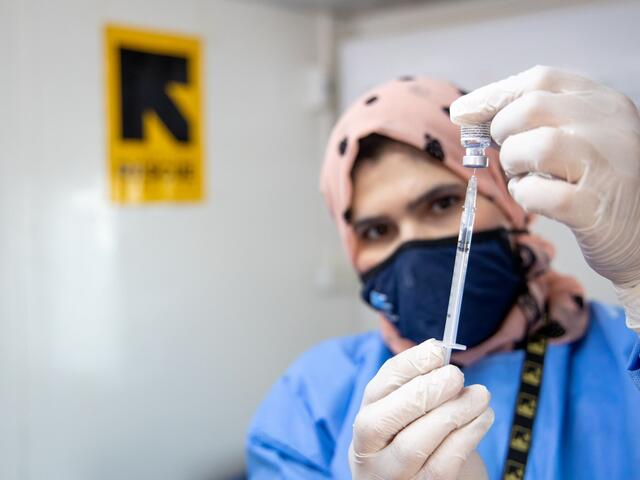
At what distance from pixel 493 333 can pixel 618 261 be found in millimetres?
355

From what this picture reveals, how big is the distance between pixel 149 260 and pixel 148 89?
0.42 metres

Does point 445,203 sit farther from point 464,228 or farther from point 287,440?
point 287,440

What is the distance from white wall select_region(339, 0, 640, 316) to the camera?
158 centimetres

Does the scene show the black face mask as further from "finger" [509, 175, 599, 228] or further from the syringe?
"finger" [509, 175, 599, 228]

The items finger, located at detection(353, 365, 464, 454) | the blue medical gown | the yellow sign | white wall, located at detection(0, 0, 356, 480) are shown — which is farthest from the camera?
the yellow sign

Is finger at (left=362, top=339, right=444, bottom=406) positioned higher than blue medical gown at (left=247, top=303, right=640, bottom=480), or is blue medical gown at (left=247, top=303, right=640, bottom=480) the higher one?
finger at (left=362, top=339, right=444, bottom=406)

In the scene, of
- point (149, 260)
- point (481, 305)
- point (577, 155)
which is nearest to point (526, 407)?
point (481, 305)

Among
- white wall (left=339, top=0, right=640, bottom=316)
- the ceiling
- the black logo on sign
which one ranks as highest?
the ceiling

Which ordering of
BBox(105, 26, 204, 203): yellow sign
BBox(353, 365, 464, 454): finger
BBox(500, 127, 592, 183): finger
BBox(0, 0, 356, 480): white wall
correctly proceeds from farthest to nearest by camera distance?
BBox(105, 26, 204, 203): yellow sign
BBox(0, 0, 356, 480): white wall
BBox(353, 365, 464, 454): finger
BBox(500, 127, 592, 183): finger

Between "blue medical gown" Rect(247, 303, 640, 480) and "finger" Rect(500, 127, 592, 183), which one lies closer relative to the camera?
"finger" Rect(500, 127, 592, 183)

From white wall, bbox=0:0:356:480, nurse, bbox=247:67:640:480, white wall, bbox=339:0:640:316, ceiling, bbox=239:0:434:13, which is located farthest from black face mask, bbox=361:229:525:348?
ceiling, bbox=239:0:434:13

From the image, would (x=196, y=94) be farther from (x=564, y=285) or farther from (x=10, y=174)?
(x=564, y=285)

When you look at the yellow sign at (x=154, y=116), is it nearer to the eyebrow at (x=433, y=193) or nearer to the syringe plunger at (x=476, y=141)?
the eyebrow at (x=433, y=193)

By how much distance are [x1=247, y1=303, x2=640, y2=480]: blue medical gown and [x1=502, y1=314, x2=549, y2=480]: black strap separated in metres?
0.01
